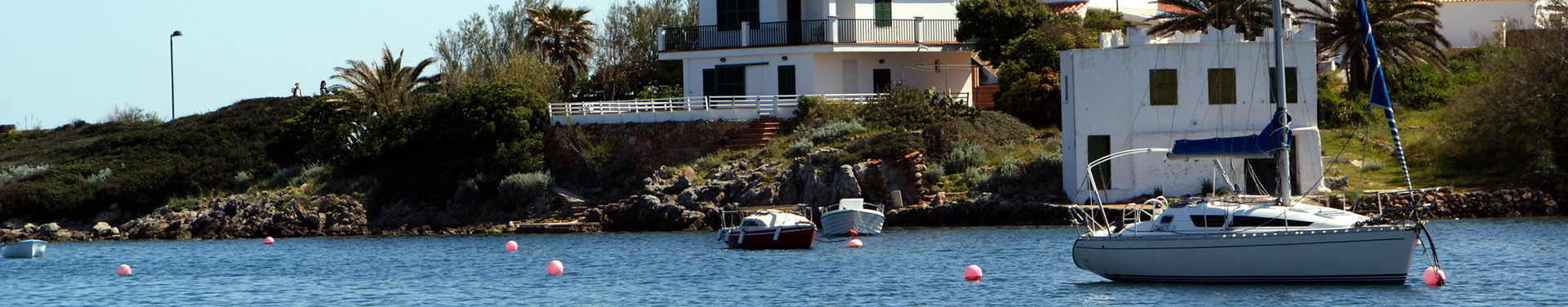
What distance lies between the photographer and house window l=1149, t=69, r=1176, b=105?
4225 centimetres

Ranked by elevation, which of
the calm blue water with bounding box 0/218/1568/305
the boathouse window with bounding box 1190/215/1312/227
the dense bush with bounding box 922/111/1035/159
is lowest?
the calm blue water with bounding box 0/218/1568/305

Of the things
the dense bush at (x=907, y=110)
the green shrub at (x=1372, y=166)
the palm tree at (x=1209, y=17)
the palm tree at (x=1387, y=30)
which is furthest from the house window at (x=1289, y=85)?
the dense bush at (x=907, y=110)

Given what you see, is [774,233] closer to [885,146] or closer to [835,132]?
[885,146]

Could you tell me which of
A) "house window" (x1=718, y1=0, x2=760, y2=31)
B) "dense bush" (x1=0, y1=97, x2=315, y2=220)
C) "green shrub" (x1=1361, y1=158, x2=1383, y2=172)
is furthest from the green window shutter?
"dense bush" (x1=0, y1=97, x2=315, y2=220)

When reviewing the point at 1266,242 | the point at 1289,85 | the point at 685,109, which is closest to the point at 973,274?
the point at 1266,242

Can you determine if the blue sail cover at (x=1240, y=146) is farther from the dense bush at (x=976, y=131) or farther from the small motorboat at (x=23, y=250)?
the small motorboat at (x=23, y=250)

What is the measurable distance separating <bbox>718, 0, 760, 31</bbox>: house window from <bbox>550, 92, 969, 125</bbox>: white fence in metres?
2.69

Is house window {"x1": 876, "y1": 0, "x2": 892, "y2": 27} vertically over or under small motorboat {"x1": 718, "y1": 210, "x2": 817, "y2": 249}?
over

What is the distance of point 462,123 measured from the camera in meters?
52.5

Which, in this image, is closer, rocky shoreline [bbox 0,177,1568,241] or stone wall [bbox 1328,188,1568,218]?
stone wall [bbox 1328,188,1568,218]

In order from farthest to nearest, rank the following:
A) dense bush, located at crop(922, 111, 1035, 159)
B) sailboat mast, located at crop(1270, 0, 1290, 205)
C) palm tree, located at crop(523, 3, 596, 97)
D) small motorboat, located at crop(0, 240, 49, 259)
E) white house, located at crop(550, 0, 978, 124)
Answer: palm tree, located at crop(523, 3, 596, 97) < white house, located at crop(550, 0, 978, 124) < dense bush, located at crop(922, 111, 1035, 159) < small motorboat, located at crop(0, 240, 49, 259) < sailboat mast, located at crop(1270, 0, 1290, 205)

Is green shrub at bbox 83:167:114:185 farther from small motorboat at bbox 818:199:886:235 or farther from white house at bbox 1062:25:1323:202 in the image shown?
white house at bbox 1062:25:1323:202

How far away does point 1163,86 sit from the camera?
42344mm

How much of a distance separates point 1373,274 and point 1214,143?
5547 millimetres
